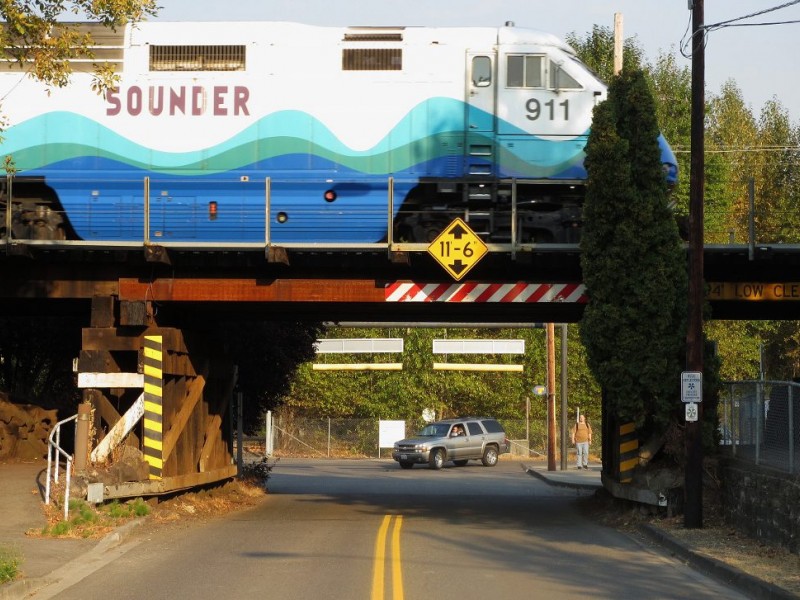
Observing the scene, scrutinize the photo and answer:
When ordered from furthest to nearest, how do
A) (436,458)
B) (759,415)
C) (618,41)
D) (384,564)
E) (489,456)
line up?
(489,456) → (436,458) → (618,41) → (759,415) → (384,564)

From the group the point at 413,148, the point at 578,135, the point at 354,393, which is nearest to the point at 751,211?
the point at 578,135

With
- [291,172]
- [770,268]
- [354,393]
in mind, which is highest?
[291,172]

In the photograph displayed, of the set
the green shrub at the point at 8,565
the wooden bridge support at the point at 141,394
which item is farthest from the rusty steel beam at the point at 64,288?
the green shrub at the point at 8,565

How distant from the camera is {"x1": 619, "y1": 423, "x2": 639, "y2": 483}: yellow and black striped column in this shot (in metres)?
20.0

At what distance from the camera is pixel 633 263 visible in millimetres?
18578

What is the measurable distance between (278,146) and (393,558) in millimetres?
9282

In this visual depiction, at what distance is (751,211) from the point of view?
18.8 meters

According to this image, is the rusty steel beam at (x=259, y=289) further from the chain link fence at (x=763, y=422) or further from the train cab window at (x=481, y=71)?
the chain link fence at (x=763, y=422)

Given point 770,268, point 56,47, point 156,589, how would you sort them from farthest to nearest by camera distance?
point 770,268 → point 56,47 → point 156,589

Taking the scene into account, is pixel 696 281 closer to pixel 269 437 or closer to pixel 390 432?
pixel 390 432

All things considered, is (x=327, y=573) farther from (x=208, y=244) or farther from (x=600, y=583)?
(x=208, y=244)

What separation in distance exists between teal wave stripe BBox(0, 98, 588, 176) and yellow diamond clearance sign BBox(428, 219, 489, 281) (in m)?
2.57

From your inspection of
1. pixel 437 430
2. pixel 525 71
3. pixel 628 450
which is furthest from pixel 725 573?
pixel 437 430

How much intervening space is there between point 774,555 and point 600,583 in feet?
8.62
